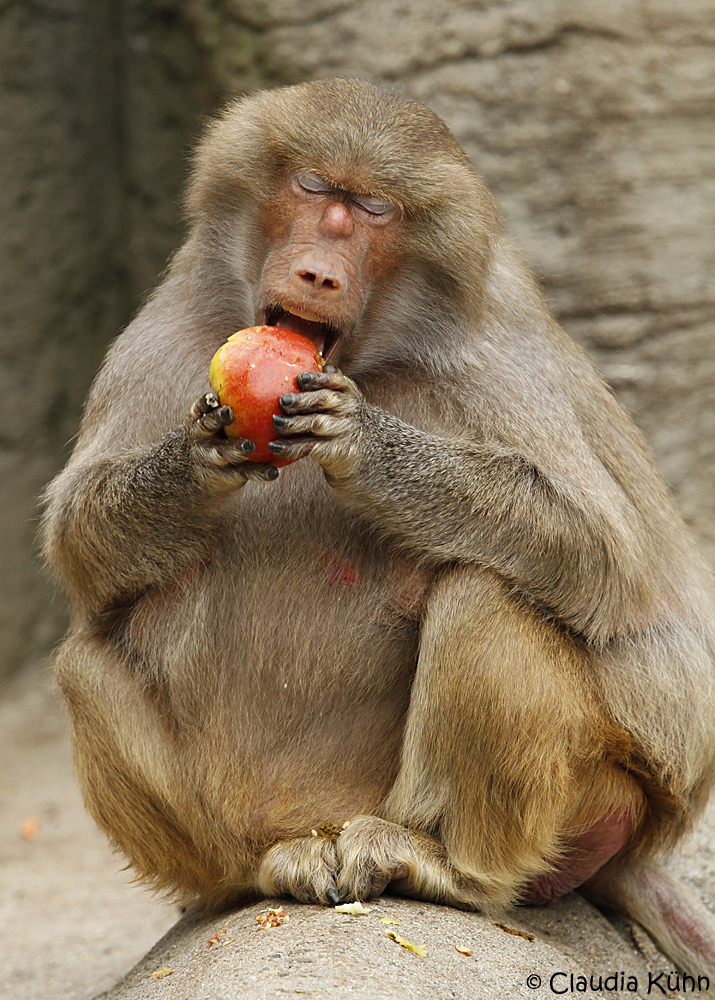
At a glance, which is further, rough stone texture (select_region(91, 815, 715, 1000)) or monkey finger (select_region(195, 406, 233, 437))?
monkey finger (select_region(195, 406, 233, 437))

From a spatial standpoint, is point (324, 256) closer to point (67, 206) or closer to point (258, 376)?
point (258, 376)

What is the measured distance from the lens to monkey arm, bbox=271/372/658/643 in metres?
2.87

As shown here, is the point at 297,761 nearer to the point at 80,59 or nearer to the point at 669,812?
the point at 669,812

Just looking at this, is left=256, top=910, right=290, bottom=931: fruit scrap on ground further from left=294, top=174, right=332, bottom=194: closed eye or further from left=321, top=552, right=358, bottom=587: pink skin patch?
left=294, top=174, right=332, bottom=194: closed eye

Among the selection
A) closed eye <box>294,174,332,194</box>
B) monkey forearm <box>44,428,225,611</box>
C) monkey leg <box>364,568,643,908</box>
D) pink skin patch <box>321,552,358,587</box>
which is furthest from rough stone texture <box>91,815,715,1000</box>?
closed eye <box>294,174,332,194</box>

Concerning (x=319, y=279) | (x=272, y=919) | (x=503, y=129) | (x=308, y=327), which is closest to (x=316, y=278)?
(x=319, y=279)

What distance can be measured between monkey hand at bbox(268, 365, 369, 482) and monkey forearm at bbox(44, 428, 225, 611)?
0.26m

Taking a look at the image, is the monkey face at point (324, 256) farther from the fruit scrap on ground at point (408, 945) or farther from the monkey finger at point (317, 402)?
the fruit scrap on ground at point (408, 945)

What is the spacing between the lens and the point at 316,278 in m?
2.74

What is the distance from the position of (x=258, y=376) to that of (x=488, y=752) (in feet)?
3.56

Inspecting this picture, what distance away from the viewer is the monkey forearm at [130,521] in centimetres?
286

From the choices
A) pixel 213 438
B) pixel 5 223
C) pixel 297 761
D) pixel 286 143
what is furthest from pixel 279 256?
pixel 5 223

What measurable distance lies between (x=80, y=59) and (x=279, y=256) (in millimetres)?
3801

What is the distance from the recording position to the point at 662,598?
3.24 meters
